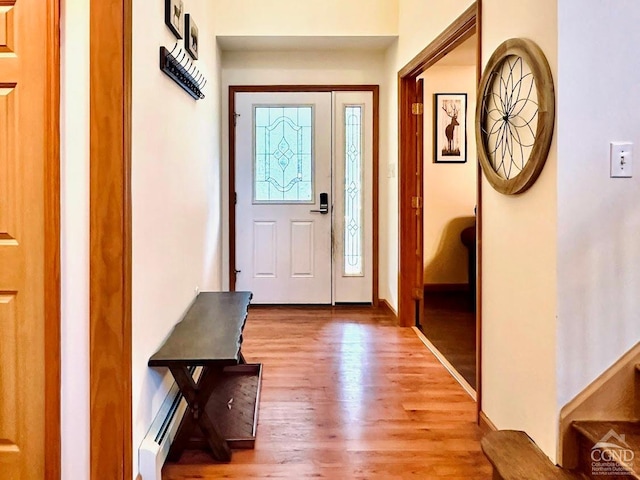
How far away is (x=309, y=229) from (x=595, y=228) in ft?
10.8

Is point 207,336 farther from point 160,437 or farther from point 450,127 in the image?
point 450,127

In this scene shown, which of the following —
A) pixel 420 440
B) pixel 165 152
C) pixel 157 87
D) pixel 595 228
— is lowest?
pixel 420 440

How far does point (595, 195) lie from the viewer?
1.75 metres

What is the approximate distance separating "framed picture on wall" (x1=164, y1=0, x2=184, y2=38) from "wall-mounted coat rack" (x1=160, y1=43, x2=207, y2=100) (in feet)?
0.29

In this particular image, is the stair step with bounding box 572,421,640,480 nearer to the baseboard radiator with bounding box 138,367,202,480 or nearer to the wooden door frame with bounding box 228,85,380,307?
the baseboard radiator with bounding box 138,367,202,480

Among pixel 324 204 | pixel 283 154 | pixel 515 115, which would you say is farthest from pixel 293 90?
pixel 515 115

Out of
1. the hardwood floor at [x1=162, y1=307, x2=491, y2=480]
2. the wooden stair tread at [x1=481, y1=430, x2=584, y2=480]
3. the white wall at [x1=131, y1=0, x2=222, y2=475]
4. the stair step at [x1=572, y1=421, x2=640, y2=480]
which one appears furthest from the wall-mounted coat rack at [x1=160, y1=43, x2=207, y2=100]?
the stair step at [x1=572, y1=421, x2=640, y2=480]

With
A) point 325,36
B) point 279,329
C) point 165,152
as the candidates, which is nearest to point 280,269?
point 279,329

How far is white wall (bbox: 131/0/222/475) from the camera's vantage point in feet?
6.05

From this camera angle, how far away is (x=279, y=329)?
13.4 ft

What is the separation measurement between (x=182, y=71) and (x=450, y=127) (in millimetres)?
3610

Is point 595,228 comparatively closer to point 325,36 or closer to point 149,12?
point 149,12

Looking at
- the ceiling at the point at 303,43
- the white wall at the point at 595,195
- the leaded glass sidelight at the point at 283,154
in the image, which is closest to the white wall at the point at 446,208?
the ceiling at the point at 303,43

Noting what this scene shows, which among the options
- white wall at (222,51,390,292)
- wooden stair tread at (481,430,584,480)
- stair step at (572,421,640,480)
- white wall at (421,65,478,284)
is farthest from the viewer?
white wall at (421,65,478,284)
